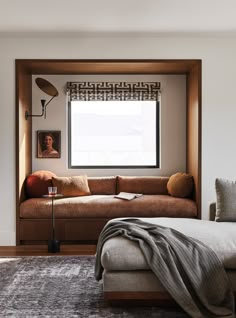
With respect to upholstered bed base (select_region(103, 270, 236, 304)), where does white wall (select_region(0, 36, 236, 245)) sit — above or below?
above

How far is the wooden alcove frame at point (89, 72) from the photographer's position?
588 cm

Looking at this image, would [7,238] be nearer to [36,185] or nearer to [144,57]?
[36,185]

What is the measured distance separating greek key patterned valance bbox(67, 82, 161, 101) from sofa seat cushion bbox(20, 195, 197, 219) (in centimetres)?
162

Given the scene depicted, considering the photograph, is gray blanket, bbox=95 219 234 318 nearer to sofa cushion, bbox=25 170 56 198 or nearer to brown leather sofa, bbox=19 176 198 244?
brown leather sofa, bbox=19 176 198 244

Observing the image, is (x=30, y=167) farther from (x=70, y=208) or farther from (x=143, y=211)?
(x=143, y=211)

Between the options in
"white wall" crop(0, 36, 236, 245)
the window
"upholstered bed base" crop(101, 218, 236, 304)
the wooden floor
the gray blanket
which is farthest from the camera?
the window

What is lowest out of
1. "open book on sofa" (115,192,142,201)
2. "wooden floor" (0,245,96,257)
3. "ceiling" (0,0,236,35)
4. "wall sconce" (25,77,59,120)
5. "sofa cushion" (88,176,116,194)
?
"wooden floor" (0,245,96,257)

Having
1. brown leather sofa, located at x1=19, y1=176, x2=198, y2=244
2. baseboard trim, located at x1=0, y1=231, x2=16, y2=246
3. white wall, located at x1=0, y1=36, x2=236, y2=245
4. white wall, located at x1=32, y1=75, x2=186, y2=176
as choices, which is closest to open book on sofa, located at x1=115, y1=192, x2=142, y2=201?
brown leather sofa, located at x1=19, y1=176, x2=198, y2=244

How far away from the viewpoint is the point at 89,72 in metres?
6.63

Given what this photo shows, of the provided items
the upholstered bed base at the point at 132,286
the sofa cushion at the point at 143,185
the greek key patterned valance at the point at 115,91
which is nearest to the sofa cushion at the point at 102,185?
the sofa cushion at the point at 143,185

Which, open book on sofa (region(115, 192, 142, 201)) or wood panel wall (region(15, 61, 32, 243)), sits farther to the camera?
open book on sofa (region(115, 192, 142, 201))

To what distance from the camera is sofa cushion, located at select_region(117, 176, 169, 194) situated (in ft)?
21.6

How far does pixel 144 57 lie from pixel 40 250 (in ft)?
8.46

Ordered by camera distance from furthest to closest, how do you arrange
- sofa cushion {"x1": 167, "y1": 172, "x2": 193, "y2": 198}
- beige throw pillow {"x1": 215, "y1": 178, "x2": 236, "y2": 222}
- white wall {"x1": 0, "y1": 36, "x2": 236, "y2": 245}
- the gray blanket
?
sofa cushion {"x1": 167, "y1": 172, "x2": 193, "y2": 198}
white wall {"x1": 0, "y1": 36, "x2": 236, "y2": 245}
beige throw pillow {"x1": 215, "y1": 178, "x2": 236, "y2": 222}
the gray blanket
